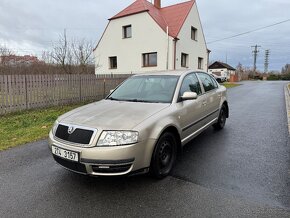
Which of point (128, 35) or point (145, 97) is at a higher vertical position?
point (128, 35)

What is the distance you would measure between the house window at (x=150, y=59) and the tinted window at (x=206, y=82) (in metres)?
15.6

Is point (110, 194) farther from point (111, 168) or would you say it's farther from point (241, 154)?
point (241, 154)

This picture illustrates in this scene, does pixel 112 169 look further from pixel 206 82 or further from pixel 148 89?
pixel 206 82

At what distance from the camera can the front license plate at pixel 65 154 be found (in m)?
3.05

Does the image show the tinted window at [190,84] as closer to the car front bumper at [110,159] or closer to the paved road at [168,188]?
the paved road at [168,188]

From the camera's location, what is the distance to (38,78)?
32.0 feet

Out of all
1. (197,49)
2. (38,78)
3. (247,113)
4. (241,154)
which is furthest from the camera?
(197,49)

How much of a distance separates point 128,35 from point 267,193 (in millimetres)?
21440

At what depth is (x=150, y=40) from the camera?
21.0 metres

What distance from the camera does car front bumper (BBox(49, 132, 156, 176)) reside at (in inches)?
116

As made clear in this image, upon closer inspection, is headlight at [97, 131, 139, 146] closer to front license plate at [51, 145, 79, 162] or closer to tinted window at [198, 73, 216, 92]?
front license plate at [51, 145, 79, 162]

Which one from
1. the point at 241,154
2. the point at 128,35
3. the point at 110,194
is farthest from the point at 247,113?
the point at 128,35

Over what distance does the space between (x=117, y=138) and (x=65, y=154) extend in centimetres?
76

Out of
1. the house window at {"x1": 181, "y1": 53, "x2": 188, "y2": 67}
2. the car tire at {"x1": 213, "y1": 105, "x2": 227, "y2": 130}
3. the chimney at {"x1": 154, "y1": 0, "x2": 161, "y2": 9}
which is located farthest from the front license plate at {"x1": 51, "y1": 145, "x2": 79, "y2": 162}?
the chimney at {"x1": 154, "y1": 0, "x2": 161, "y2": 9}
